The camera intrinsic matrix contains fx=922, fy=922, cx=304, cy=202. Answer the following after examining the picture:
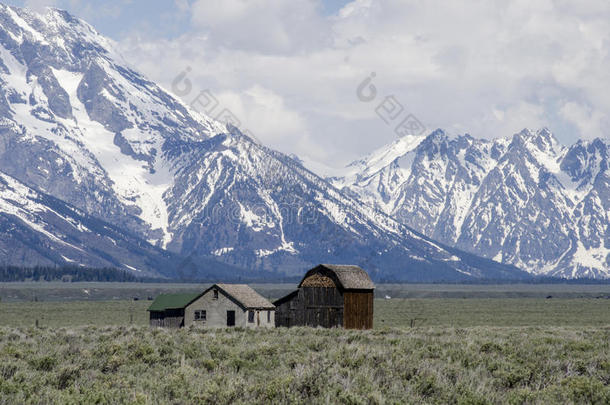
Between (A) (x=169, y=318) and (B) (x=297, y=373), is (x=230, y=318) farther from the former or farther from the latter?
(B) (x=297, y=373)

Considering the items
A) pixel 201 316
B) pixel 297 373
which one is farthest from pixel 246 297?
pixel 297 373

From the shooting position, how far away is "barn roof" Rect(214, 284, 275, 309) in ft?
255


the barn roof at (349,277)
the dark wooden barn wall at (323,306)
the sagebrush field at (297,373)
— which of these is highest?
the barn roof at (349,277)

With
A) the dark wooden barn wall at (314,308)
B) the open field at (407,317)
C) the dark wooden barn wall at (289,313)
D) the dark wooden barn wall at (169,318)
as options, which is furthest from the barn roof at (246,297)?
the open field at (407,317)

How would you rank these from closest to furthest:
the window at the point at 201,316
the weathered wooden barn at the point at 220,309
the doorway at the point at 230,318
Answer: the doorway at the point at 230,318
the weathered wooden barn at the point at 220,309
the window at the point at 201,316

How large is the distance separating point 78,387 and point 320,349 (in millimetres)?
13984

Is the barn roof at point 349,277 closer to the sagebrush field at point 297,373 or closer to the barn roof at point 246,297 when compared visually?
the barn roof at point 246,297

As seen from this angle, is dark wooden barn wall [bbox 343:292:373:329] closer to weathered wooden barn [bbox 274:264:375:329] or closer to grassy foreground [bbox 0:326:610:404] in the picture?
weathered wooden barn [bbox 274:264:375:329]

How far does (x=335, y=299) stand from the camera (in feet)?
237

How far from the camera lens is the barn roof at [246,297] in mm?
77625

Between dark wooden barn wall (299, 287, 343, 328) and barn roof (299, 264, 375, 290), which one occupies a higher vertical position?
barn roof (299, 264, 375, 290)

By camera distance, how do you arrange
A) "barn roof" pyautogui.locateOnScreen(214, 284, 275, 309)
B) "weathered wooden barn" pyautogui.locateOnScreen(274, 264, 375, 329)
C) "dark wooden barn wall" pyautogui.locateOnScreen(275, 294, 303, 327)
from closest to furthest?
"weathered wooden barn" pyautogui.locateOnScreen(274, 264, 375, 329), "dark wooden barn wall" pyautogui.locateOnScreen(275, 294, 303, 327), "barn roof" pyautogui.locateOnScreen(214, 284, 275, 309)

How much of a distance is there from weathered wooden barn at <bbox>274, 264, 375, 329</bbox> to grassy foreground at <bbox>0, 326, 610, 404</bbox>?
32.6 meters

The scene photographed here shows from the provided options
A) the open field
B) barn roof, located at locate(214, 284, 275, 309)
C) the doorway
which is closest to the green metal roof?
the open field
